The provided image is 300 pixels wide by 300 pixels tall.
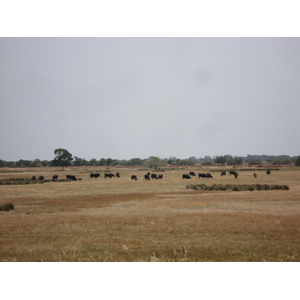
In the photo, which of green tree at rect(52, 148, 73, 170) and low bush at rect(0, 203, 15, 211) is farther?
green tree at rect(52, 148, 73, 170)

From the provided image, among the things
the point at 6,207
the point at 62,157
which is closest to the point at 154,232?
the point at 6,207

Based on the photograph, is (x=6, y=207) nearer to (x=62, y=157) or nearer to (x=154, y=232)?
(x=154, y=232)

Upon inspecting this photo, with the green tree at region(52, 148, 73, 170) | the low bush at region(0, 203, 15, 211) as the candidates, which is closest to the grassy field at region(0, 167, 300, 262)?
the low bush at region(0, 203, 15, 211)

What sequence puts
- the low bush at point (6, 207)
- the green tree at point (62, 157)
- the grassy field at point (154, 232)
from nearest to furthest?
the grassy field at point (154, 232)
the low bush at point (6, 207)
the green tree at point (62, 157)

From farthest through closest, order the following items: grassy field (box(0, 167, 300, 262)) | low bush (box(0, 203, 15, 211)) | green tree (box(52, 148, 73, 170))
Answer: green tree (box(52, 148, 73, 170)) → low bush (box(0, 203, 15, 211)) → grassy field (box(0, 167, 300, 262))

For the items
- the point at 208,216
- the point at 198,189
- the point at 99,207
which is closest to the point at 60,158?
the point at 198,189

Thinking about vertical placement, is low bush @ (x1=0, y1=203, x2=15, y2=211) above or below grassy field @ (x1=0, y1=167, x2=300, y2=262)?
above

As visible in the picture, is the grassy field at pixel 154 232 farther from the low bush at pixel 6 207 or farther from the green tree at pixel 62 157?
the green tree at pixel 62 157

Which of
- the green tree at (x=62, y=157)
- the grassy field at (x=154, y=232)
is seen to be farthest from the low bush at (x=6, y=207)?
the green tree at (x=62, y=157)

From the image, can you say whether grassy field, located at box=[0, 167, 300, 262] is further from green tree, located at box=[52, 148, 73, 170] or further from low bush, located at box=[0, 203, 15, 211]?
green tree, located at box=[52, 148, 73, 170]

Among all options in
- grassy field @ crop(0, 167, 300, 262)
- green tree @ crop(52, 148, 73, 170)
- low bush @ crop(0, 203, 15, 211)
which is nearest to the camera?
grassy field @ crop(0, 167, 300, 262)

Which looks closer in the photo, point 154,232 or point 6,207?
point 154,232

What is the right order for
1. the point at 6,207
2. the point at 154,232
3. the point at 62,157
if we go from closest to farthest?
1. the point at 154,232
2. the point at 6,207
3. the point at 62,157

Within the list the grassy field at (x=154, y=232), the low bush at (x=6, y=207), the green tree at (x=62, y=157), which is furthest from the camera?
the green tree at (x=62, y=157)
